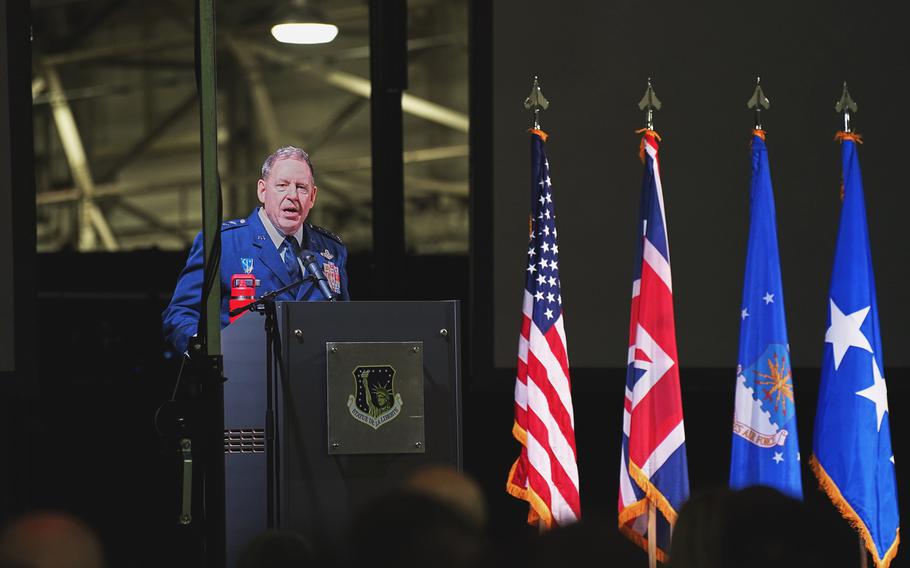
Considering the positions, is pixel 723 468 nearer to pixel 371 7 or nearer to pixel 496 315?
pixel 496 315

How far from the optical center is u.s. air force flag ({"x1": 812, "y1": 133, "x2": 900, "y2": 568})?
448 cm

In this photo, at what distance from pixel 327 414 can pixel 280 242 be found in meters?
0.76

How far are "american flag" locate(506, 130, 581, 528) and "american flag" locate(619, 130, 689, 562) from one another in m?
0.24

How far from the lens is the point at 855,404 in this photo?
4.58 m

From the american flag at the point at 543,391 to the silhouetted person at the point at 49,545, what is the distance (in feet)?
11.1

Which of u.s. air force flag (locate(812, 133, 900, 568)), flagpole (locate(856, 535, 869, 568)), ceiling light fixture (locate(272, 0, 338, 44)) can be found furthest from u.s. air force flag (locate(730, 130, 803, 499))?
ceiling light fixture (locate(272, 0, 338, 44))

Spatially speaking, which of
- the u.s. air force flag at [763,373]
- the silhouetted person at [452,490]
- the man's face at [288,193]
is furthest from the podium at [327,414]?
the silhouetted person at [452,490]

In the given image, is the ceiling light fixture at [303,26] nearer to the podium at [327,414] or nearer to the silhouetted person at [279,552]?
the podium at [327,414]

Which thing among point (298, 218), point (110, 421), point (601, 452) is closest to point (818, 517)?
point (298, 218)

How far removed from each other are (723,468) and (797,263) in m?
0.99

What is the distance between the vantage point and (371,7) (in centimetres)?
587

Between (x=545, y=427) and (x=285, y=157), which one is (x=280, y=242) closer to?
(x=285, y=157)

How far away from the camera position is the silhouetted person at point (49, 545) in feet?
4.52

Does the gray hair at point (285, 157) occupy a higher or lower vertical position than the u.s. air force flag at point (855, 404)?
higher
